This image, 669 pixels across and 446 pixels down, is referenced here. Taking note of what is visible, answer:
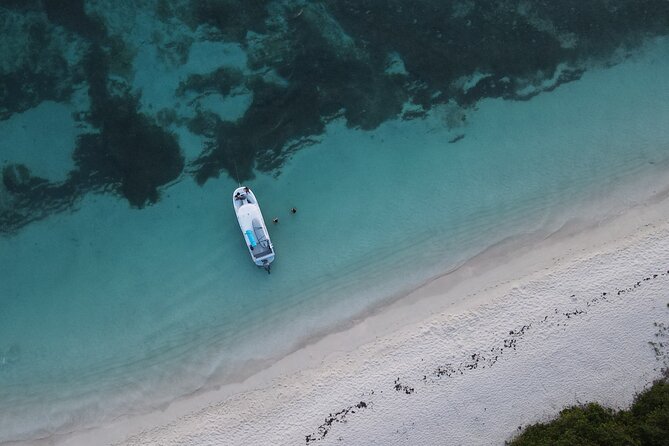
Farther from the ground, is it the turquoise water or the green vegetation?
the turquoise water

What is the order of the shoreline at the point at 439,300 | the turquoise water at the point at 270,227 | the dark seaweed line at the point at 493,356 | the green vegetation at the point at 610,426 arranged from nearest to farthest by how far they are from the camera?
the green vegetation at the point at 610,426 → the dark seaweed line at the point at 493,356 → the shoreline at the point at 439,300 → the turquoise water at the point at 270,227

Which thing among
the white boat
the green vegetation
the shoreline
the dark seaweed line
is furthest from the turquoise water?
the green vegetation

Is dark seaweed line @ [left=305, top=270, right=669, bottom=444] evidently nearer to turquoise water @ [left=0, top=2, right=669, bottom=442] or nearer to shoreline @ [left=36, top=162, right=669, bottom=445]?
shoreline @ [left=36, top=162, right=669, bottom=445]

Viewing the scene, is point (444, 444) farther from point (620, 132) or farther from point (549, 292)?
point (620, 132)

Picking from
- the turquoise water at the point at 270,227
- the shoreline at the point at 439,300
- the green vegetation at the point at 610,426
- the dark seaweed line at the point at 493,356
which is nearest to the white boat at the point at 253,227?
the turquoise water at the point at 270,227

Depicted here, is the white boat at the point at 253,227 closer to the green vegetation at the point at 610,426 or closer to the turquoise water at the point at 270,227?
the turquoise water at the point at 270,227

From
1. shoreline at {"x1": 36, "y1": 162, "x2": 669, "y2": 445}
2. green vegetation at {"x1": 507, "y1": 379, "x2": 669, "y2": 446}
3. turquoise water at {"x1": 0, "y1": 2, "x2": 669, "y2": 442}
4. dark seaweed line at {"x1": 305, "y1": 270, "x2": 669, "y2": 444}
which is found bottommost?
green vegetation at {"x1": 507, "y1": 379, "x2": 669, "y2": 446}

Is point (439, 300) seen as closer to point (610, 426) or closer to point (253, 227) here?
point (610, 426)
